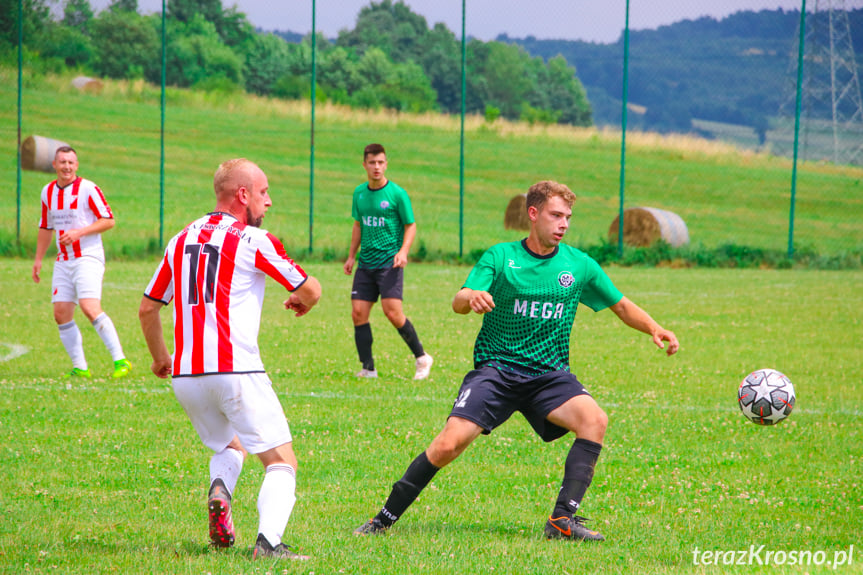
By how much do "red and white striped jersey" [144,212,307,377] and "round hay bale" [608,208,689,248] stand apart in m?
21.0

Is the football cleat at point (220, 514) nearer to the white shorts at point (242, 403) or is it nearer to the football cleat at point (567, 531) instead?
the white shorts at point (242, 403)

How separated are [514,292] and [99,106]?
36711 mm

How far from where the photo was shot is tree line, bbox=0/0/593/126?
28.5 m

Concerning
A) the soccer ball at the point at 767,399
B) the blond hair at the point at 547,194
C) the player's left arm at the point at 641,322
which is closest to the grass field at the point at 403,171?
the soccer ball at the point at 767,399

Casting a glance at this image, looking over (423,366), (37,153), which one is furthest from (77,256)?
(37,153)

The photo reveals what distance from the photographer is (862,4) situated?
2775cm

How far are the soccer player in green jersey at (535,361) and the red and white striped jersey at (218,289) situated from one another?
119 centimetres

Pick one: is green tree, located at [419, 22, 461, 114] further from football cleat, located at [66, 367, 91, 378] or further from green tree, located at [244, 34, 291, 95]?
football cleat, located at [66, 367, 91, 378]

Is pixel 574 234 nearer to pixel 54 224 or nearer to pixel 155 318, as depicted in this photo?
pixel 54 224

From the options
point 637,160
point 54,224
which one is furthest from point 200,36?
point 54,224

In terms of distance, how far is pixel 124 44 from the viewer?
1336 inches

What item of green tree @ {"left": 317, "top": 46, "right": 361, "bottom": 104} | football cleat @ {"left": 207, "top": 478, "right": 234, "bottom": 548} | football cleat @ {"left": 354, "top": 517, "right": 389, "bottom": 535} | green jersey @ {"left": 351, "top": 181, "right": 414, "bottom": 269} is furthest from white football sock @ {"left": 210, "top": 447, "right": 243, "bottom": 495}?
green tree @ {"left": 317, "top": 46, "right": 361, "bottom": 104}

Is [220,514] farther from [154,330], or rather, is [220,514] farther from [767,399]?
[767,399]

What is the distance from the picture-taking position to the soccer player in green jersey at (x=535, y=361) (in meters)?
5.04
